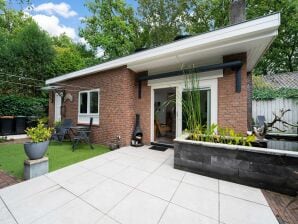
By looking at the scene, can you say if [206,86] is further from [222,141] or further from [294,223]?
[294,223]

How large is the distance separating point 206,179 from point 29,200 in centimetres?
293

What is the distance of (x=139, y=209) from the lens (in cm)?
202

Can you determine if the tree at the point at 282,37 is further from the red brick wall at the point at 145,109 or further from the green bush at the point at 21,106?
the green bush at the point at 21,106

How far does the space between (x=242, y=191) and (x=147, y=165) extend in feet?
6.29

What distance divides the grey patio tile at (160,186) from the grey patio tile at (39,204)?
3.80 feet

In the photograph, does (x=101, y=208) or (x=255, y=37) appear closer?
(x=101, y=208)

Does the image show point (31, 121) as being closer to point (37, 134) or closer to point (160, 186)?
point (37, 134)

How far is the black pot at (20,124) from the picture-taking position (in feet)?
27.1

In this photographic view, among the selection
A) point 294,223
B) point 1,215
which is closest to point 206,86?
point 294,223

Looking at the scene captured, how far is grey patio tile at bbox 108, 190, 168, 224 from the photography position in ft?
6.02

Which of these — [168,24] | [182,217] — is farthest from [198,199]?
[168,24]

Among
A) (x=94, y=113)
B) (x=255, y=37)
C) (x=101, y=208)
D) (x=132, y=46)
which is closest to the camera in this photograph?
(x=101, y=208)

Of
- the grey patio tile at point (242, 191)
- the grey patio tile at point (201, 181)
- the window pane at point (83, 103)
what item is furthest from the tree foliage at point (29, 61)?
the grey patio tile at point (242, 191)

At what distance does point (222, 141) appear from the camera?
3.41 m
